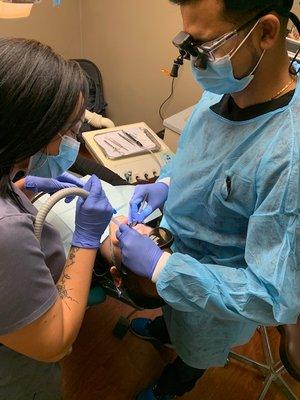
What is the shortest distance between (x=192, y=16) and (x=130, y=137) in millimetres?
1294

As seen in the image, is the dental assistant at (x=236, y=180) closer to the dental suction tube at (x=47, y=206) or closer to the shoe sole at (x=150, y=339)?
the dental suction tube at (x=47, y=206)

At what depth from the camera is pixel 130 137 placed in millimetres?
2137

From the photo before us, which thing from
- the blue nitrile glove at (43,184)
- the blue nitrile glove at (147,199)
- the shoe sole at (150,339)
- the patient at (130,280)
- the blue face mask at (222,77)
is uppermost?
the blue face mask at (222,77)

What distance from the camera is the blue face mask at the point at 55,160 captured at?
925mm

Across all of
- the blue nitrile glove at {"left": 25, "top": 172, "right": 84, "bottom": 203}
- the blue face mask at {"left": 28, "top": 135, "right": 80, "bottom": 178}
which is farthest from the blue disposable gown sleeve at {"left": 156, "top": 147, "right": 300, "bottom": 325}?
the blue nitrile glove at {"left": 25, "top": 172, "right": 84, "bottom": 203}

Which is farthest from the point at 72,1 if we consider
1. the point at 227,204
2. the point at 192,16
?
the point at 227,204

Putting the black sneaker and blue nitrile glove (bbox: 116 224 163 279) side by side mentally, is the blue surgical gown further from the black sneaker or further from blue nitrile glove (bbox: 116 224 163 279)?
the black sneaker

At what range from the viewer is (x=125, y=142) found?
210 cm

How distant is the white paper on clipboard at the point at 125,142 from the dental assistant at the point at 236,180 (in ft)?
2.84

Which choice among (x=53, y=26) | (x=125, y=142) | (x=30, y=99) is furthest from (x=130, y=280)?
(x=53, y=26)

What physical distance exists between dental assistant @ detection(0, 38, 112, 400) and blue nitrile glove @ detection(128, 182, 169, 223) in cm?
31

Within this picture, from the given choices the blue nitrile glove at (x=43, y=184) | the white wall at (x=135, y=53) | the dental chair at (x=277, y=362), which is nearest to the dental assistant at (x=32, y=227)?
the blue nitrile glove at (x=43, y=184)

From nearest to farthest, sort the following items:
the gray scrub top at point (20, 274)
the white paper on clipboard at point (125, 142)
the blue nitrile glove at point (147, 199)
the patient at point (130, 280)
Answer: the gray scrub top at point (20, 274), the patient at point (130, 280), the blue nitrile glove at point (147, 199), the white paper on clipboard at point (125, 142)

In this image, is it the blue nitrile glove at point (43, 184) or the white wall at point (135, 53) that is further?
the white wall at point (135, 53)
